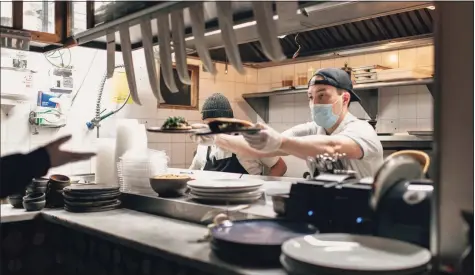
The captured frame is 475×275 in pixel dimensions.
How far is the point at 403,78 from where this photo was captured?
3.85 m

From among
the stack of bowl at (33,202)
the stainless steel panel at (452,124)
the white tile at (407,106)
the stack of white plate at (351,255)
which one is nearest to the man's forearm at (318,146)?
the stack of white plate at (351,255)

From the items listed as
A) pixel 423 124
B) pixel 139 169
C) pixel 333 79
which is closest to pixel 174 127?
pixel 139 169

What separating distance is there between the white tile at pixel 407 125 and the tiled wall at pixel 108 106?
5.97ft

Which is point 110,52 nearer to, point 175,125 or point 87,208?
point 175,125

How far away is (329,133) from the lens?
2.79 metres

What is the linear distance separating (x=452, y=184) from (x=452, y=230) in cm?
12

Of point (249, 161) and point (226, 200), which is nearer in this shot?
point (226, 200)

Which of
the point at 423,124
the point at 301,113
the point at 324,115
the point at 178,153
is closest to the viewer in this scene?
the point at 324,115

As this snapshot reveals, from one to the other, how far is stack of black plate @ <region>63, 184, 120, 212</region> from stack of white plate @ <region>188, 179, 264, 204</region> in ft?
1.60

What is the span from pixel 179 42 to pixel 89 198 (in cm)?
88

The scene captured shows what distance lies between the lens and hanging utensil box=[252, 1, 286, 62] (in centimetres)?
148

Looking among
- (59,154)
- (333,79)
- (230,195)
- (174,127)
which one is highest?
(333,79)

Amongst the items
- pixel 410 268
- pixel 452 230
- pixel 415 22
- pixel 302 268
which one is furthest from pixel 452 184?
pixel 415 22

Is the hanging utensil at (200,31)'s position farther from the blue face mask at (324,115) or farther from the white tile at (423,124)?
the white tile at (423,124)
